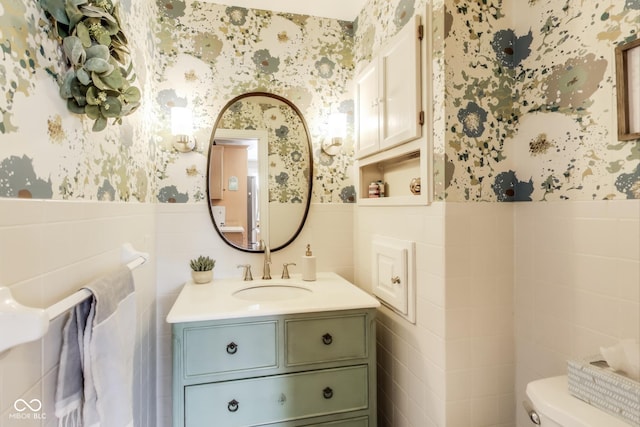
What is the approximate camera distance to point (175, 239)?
178cm

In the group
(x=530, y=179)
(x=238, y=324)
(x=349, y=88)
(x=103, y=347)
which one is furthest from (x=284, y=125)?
(x=103, y=347)

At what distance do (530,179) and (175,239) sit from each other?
168cm

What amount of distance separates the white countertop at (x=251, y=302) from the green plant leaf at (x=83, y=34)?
92 centimetres

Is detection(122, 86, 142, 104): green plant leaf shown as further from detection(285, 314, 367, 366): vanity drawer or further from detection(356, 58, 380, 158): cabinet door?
detection(356, 58, 380, 158): cabinet door

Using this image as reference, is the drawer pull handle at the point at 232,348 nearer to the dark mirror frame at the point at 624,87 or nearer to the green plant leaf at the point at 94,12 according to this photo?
the green plant leaf at the point at 94,12

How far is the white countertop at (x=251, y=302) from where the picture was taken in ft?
4.18

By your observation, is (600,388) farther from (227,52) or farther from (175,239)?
(227,52)

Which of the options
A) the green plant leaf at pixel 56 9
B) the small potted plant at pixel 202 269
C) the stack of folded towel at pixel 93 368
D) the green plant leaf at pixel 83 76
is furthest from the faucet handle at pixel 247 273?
the green plant leaf at pixel 56 9

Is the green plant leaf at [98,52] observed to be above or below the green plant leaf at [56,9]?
below

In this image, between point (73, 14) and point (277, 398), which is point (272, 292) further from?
point (73, 14)

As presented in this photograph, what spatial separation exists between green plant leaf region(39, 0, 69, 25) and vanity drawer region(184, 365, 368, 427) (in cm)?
122

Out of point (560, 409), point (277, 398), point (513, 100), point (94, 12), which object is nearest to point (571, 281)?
point (560, 409)

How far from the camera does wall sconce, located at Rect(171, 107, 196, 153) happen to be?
1750mm

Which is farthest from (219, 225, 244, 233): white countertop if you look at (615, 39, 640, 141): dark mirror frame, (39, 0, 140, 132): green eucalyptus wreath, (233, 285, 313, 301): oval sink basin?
(615, 39, 640, 141): dark mirror frame
